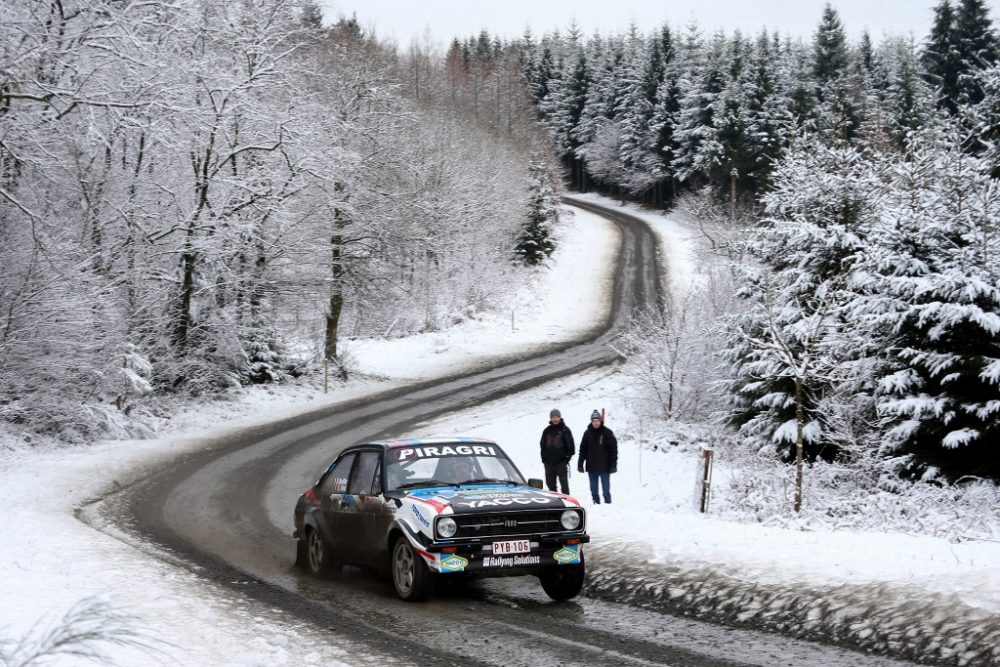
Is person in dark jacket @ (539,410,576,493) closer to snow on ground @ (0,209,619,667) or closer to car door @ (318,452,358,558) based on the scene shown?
car door @ (318,452,358,558)

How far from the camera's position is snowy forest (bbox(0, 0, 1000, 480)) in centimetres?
1694

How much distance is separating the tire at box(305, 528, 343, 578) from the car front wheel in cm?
252

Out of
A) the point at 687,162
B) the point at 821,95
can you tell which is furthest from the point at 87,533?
the point at 821,95

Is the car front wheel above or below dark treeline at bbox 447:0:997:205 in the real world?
below

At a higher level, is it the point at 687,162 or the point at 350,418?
the point at 687,162

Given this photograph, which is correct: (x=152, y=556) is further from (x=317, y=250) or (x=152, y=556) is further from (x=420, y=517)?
(x=317, y=250)

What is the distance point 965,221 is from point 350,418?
16497mm

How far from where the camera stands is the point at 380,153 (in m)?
34.4

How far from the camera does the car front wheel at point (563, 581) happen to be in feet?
29.8

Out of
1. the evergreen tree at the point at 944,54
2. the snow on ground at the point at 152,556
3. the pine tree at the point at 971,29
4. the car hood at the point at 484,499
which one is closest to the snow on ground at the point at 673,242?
the snow on ground at the point at 152,556

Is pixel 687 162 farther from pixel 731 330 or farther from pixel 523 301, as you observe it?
pixel 731 330

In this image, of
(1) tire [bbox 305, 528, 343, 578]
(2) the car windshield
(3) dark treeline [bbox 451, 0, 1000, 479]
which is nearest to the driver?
(2) the car windshield

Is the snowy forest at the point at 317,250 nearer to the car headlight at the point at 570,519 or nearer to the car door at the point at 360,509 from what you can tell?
the car headlight at the point at 570,519

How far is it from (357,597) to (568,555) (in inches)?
87.1
